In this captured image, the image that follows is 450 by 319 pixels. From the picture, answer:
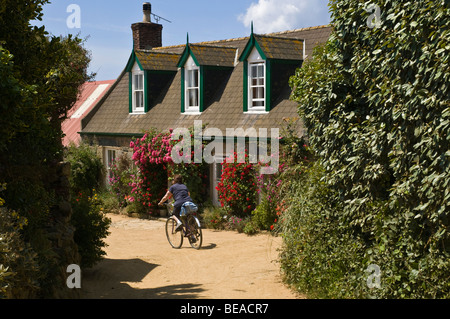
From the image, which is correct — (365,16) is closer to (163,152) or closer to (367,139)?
(367,139)

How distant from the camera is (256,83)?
16.4 meters

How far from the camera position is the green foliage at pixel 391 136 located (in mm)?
6137

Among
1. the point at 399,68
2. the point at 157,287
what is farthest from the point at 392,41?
the point at 157,287

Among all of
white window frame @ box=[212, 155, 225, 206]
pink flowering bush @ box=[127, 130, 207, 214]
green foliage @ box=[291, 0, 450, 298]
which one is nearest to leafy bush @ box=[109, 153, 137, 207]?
pink flowering bush @ box=[127, 130, 207, 214]

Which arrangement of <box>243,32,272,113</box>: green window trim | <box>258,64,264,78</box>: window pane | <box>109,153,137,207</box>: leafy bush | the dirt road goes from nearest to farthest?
the dirt road
<box>243,32,272,113</box>: green window trim
<box>258,64,264,78</box>: window pane
<box>109,153,137,207</box>: leafy bush

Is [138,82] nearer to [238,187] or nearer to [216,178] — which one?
[216,178]

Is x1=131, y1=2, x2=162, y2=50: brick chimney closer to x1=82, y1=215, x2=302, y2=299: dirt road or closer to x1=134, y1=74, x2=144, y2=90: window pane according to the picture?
x1=134, y1=74, x2=144, y2=90: window pane

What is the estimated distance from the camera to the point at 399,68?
6688 mm

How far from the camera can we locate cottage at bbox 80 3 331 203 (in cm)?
1605

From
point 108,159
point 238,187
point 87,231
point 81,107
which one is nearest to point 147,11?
point 81,107

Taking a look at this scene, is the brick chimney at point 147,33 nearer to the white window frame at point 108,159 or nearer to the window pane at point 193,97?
the white window frame at point 108,159

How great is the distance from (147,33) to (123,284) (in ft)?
54.4

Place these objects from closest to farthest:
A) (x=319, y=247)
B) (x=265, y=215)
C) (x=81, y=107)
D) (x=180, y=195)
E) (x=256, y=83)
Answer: (x=319, y=247), (x=180, y=195), (x=265, y=215), (x=256, y=83), (x=81, y=107)

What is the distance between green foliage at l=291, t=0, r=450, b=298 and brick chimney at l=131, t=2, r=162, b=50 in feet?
54.8
